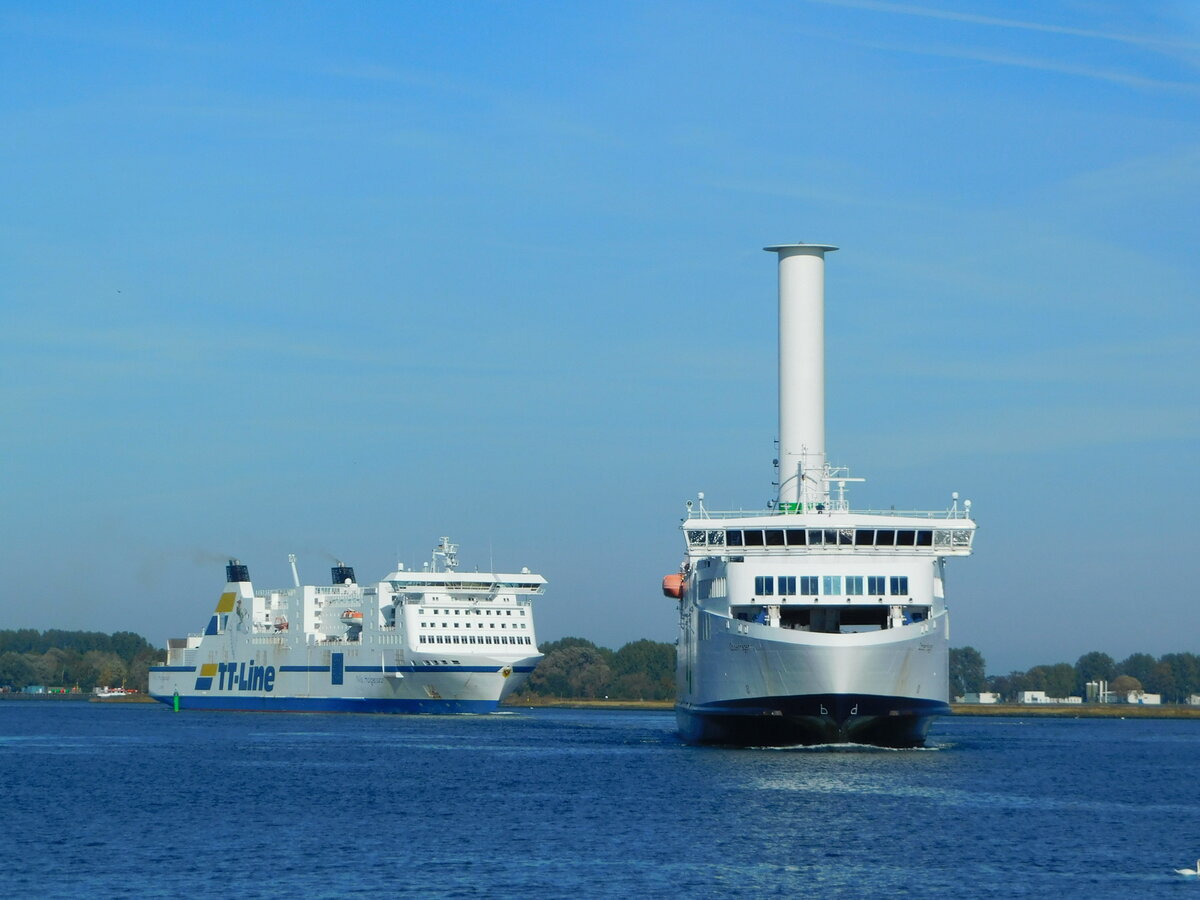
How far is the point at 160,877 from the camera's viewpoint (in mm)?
34094

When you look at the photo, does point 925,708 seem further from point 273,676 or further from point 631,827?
point 273,676

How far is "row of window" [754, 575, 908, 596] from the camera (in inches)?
2228

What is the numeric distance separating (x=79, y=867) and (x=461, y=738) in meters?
48.1

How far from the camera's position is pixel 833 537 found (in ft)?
190

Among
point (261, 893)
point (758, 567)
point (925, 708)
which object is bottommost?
point (261, 893)

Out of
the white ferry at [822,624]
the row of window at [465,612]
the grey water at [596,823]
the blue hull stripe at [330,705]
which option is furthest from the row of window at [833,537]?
the row of window at [465,612]

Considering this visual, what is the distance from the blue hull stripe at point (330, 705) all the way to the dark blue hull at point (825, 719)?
51.8m

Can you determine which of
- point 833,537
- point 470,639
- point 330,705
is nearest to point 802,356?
point 833,537

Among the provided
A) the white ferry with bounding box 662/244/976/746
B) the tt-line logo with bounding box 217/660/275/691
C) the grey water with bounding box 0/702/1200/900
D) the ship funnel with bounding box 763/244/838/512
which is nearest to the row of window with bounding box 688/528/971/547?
the white ferry with bounding box 662/244/976/746

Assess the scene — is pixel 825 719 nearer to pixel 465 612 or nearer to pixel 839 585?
pixel 839 585

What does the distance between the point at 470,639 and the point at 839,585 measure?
5874 centimetres

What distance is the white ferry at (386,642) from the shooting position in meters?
Answer: 111

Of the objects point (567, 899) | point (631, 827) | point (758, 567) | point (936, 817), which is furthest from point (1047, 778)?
point (567, 899)

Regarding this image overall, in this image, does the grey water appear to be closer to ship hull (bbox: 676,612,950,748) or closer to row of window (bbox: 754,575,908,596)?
ship hull (bbox: 676,612,950,748)
